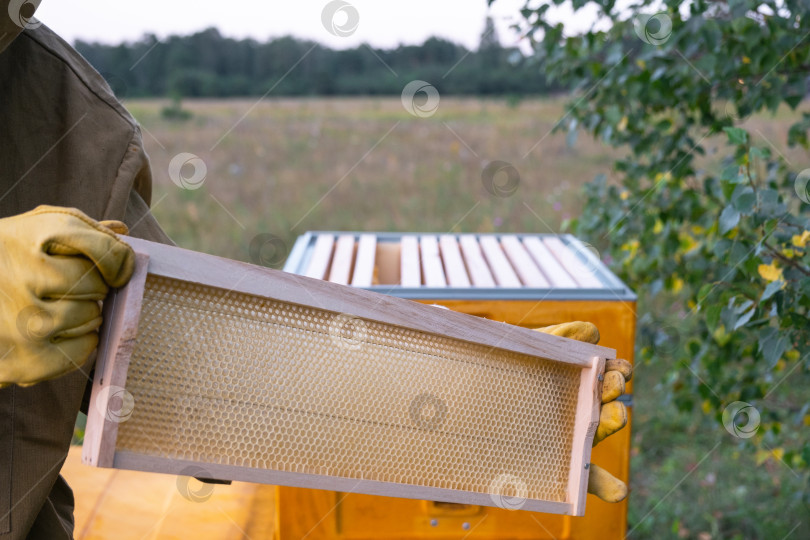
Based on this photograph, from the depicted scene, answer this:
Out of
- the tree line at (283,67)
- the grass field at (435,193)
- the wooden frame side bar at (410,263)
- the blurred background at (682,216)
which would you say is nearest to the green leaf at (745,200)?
the blurred background at (682,216)

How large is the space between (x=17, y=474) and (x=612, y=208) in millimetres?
2150

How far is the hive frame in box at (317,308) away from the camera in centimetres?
90

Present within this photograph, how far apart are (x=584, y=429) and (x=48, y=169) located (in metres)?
1.21

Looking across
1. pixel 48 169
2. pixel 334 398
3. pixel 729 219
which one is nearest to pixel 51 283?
pixel 334 398

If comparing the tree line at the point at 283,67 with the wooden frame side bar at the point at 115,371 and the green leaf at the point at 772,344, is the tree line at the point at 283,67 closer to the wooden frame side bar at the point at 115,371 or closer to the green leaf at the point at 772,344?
the green leaf at the point at 772,344

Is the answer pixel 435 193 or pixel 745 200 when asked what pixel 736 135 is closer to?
pixel 745 200

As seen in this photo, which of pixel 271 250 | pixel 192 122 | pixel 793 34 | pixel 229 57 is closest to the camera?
pixel 793 34

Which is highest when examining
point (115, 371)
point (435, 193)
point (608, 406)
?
point (435, 193)

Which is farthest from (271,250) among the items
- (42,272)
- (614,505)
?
(42,272)

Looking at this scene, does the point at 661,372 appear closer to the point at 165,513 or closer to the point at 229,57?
the point at 165,513

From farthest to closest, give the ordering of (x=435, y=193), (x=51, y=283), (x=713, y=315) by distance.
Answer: (x=435, y=193) → (x=713, y=315) → (x=51, y=283)

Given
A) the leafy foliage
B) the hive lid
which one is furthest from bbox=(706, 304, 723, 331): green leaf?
the hive lid

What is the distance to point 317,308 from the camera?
1111 millimetres

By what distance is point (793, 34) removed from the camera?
1.87 meters
